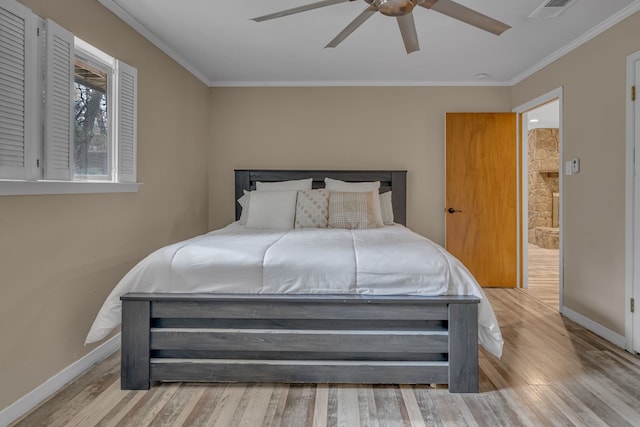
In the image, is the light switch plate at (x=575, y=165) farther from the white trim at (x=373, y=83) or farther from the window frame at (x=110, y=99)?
the window frame at (x=110, y=99)

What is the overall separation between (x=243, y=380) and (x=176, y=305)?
56 cm

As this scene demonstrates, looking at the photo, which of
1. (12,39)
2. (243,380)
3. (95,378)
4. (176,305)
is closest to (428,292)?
(243,380)

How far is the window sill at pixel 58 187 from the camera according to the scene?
1.85 m

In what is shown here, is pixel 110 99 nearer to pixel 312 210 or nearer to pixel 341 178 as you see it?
pixel 312 210

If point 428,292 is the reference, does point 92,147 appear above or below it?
above

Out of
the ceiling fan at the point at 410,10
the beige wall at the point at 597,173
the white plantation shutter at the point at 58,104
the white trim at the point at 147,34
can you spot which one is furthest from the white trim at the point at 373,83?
the white plantation shutter at the point at 58,104

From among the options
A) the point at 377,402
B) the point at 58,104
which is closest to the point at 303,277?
the point at 377,402

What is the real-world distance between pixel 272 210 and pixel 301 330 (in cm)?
165

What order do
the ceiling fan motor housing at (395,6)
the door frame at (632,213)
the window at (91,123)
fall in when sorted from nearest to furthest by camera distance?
the ceiling fan motor housing at (395,6), the window at (91,123), the door frame at (632,213)

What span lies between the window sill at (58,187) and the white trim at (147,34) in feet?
3.92

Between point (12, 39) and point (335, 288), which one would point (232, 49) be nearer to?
point (12, 39)

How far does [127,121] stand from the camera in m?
2.86

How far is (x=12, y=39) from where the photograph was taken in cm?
187

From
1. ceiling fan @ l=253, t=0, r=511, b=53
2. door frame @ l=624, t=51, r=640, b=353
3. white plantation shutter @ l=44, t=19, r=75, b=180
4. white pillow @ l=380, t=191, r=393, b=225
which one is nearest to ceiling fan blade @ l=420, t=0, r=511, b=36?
ceiling fan @ l=253, t=0, r=511, b=53
